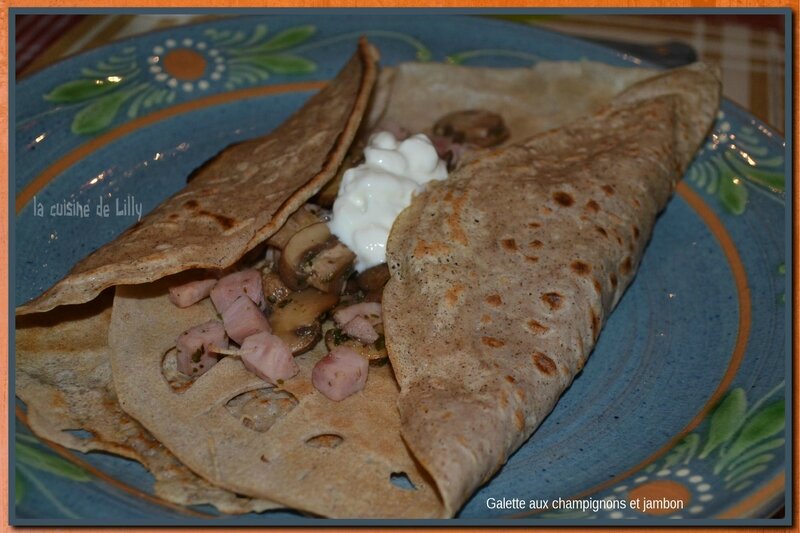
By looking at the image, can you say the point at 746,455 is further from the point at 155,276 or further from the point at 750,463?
the point at 155,276

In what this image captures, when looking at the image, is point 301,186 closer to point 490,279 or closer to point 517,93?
point 490,279

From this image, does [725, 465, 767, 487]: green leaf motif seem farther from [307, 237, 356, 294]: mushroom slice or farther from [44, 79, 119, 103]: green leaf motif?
[44, 79, 119, 103]: green leaf motif

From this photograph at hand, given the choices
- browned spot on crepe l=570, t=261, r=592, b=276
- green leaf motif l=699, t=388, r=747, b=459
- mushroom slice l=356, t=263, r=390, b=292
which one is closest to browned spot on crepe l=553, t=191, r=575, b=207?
browned spot on crepe l=570, t=261, r=592, b=276

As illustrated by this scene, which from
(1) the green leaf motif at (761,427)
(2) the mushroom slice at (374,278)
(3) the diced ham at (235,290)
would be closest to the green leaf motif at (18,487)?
(3) the diced ham at (235,290)

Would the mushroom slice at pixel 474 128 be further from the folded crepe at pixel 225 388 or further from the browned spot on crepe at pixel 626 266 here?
the browned spot on crepe at pixel 626 266

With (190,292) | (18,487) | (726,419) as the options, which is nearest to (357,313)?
(190,292)

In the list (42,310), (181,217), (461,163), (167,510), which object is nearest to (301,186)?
(181,217)
